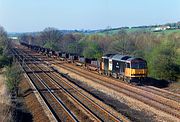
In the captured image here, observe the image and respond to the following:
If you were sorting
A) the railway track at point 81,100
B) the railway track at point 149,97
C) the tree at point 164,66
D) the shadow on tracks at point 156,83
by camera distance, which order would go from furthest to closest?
the tree at point 164,66, the shadow on tracks at point 156,83, the railway track at point 149,97, the railway track at point 81,100

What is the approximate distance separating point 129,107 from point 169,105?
2.85 metres

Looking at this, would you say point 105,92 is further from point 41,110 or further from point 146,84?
point 41,110

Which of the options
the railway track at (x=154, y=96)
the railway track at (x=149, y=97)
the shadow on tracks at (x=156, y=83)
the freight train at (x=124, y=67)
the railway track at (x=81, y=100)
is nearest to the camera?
the railway track at (x=81, y=100)

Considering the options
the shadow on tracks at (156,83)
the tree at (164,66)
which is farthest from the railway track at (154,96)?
the tree at (164,66)

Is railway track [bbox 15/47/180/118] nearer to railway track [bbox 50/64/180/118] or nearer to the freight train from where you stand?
railway track [bbox 50/64/180/118]

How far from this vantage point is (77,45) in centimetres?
11888

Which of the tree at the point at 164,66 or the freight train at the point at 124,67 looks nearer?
the freight train at the point at 124,67

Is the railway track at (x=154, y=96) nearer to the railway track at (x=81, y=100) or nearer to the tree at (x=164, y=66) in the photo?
the railway track at (x=81, y=100)

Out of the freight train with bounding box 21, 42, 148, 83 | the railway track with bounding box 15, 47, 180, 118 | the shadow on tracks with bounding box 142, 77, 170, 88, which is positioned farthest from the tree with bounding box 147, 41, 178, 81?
the railway track with bounding box 15, 47, 180, 118

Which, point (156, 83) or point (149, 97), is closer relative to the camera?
point (149, 97)

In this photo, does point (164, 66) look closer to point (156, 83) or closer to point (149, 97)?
point (156, 83)

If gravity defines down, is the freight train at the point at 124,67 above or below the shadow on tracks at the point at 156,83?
above

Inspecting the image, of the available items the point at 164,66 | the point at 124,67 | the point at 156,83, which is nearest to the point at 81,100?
the point at 124,67

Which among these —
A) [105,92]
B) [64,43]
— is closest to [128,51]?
[105,92]
